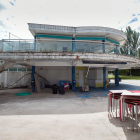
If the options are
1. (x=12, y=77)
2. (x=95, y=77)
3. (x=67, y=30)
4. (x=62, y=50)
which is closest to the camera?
(x=62, y=50)

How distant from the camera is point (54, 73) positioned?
57.0ft

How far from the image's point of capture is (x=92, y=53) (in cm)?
1005

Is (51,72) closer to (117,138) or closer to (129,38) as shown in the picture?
(117,138)

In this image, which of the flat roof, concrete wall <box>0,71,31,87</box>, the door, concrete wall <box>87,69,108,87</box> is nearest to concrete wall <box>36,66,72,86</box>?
the door

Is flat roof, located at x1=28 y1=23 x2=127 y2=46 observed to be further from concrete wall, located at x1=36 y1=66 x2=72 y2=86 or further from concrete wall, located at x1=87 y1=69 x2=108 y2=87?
concrete wall, located at x1=87 y1=69 x2=108 y2=87

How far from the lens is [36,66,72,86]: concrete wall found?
17.2 m

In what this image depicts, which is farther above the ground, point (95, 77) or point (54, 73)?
point (54, 73)

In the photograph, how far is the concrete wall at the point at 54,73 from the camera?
17.2 m

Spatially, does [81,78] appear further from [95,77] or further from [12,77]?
[12,77]

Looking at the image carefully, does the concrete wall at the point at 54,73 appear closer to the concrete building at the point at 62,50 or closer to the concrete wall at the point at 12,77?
the concrete wall at the point at 12,77

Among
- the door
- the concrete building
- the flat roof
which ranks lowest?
the door

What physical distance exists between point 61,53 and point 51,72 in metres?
8.04

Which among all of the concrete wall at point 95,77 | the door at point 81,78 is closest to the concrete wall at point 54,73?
the door at point 81,78

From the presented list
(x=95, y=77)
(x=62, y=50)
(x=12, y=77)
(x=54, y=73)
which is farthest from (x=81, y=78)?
(x=12, y=77)
